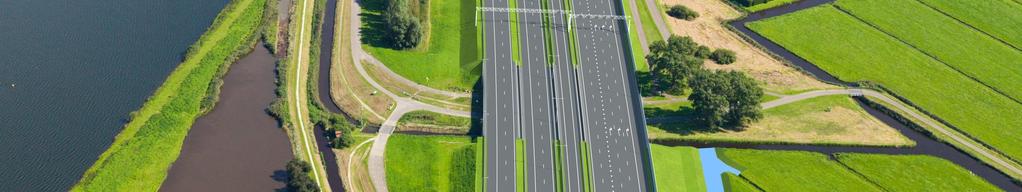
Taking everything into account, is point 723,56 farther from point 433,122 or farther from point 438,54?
point 433,122

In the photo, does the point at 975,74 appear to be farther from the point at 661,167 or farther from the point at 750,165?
the point at 661,167

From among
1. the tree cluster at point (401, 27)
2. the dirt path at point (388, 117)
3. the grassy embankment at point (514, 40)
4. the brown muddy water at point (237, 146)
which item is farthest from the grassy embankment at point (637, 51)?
the brown muddy water at point (237, 146)

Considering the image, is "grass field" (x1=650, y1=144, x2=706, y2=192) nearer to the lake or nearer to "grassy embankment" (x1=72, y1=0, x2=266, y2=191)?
"grassy embankment" (x1=72, y1=0, x2=266, y2=191)

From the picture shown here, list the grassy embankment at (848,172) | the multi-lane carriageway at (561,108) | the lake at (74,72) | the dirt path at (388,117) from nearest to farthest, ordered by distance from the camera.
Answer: the lake at (74,72), the dirt path at (388,117), the multi-lane carriageway at (561,108), the grassy embankment at (848,172)

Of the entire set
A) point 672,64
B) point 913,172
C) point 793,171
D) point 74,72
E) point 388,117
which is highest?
point 672,64

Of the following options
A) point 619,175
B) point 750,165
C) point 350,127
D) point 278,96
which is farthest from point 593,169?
point 278,96

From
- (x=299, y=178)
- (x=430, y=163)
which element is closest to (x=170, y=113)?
(x=299, y=178)

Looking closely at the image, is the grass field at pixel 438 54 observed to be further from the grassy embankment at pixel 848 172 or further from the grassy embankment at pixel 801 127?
the grassy embankment at pixel 848 172

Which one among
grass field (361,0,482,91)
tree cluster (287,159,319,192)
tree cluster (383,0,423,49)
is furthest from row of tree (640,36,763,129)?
tree cluster (287,159,319,192)
